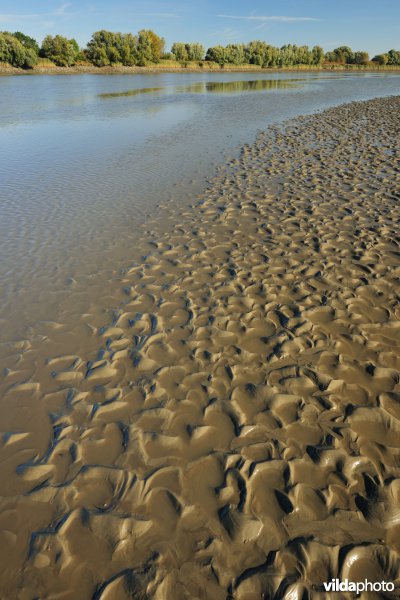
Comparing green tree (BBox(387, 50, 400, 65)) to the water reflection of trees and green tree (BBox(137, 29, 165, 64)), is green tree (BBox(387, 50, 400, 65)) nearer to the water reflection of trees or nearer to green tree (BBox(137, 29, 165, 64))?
green tree (BBox(137, 29, 165, 64))

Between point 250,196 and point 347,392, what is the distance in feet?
27.7

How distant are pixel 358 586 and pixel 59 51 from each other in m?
123

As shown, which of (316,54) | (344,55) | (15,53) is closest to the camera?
(15,53)

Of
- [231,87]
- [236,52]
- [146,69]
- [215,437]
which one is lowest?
[215,437]

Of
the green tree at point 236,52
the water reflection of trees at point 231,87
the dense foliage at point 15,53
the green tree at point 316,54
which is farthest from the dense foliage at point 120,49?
the green tree at point 316,54

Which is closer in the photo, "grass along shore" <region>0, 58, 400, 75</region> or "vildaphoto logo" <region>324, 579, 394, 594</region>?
"vildaphoto logo" <region>324, 579, 394, 594</region>

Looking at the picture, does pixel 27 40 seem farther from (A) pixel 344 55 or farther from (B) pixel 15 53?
(A) pixel 344 55

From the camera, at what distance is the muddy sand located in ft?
9.78

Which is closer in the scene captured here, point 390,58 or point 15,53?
point 15,53

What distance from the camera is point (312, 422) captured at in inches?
164

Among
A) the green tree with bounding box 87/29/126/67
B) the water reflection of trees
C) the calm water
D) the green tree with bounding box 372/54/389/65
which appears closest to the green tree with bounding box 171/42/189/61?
the green tree with bounding box 87/29/126/67

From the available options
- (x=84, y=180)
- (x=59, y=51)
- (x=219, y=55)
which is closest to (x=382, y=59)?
(x=219, y=55)

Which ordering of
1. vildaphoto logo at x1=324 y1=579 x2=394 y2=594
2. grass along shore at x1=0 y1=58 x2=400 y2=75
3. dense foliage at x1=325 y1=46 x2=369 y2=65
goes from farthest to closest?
dense foliage at x1=325 y1=46 x2=369 y2=65, grass along shore at x1=0 y1=58 x2=400 y2=75, vildaphoto logo at x1=324 y1=579 x2=394 y2=594

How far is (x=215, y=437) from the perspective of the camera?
13.3 ft
